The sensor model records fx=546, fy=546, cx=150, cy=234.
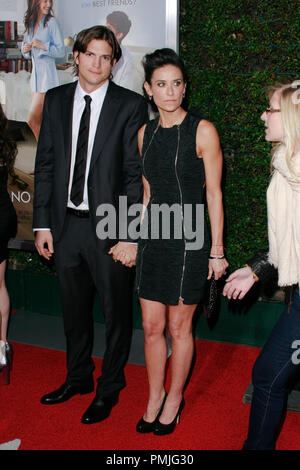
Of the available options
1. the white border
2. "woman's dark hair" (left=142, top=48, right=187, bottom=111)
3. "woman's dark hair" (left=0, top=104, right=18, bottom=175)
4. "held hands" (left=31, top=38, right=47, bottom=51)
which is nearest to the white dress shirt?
"woman's dark hair" (left=142, top=48, right=187, bottom=111)

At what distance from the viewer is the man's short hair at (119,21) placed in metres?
3.74

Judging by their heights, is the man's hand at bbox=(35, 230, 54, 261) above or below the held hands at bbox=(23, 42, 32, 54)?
below

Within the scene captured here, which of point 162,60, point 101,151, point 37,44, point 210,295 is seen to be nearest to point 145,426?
point 210,295

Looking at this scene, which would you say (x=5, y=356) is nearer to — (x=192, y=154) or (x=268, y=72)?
(x=192, y=154)

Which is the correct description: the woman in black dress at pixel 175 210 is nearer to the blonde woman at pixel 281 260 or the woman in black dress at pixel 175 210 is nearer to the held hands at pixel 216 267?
the held hands at pixel 216 267

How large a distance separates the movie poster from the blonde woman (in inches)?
62.7

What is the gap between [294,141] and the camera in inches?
87.4

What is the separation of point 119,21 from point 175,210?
172 centimetres

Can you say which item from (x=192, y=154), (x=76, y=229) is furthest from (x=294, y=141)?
(x=76, y=229)

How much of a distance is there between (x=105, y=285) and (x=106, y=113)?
37.9 inches

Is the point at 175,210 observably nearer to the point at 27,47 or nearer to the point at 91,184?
the point at 91,184

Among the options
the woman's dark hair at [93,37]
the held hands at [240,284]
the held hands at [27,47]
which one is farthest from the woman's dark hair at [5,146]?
the held hands at [240,284]

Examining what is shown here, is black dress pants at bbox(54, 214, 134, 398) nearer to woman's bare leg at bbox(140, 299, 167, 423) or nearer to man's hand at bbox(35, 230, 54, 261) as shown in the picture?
man's hand at bbox(35, 230, 54, 261)

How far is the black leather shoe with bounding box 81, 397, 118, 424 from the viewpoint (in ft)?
10.2
